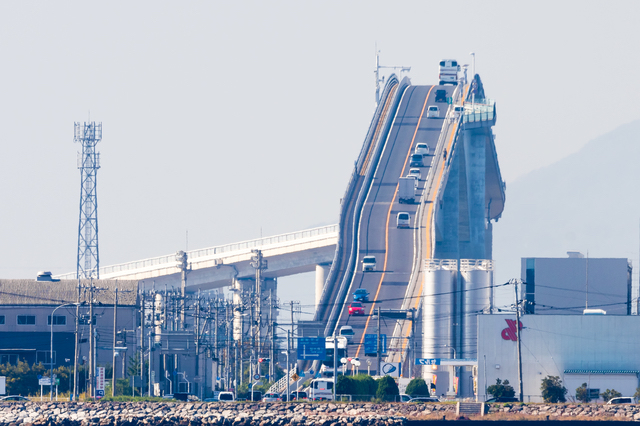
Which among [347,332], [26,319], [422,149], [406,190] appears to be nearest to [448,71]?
[422,149]

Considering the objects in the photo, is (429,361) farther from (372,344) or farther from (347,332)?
(347,332)

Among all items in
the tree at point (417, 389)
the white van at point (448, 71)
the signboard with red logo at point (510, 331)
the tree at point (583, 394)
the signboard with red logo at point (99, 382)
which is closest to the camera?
the tree at point (583, 394)

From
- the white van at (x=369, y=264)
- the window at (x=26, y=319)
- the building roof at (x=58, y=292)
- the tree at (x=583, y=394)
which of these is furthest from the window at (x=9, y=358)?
the tree at (x=583, y=394)

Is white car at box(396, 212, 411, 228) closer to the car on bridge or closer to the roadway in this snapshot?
the roadway

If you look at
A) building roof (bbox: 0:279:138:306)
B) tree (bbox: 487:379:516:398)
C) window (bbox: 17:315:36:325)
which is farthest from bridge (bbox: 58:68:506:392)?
window (bbox: 17:315:36:325)

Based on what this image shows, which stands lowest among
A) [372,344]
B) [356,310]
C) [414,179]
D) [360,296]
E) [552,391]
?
[552,391]

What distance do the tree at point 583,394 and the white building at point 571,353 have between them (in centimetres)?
213

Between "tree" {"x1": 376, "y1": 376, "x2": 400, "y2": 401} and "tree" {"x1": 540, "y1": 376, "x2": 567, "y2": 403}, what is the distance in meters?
12.4

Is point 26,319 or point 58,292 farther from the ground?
point 58,292

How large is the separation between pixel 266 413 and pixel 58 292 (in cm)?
5994

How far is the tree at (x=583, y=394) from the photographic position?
290 ft

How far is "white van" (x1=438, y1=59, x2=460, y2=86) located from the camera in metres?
156

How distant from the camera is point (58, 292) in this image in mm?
128750

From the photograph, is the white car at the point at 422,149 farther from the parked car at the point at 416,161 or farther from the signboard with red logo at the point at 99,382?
the signboard with red logo at the point at 99,382
